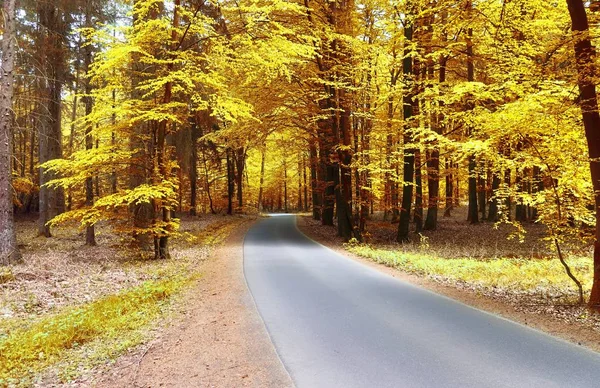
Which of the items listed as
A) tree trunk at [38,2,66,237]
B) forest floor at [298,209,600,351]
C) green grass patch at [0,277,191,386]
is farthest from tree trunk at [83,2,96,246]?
forest floor at [298,209,600,351]

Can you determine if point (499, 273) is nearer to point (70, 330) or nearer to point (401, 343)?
point (401, 343)

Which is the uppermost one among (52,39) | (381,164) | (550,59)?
(52,39)

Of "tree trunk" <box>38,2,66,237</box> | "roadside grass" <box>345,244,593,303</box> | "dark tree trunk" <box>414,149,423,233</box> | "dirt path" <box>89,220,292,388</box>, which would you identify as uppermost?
"tree trunk" <box>38,2,66,237</box>

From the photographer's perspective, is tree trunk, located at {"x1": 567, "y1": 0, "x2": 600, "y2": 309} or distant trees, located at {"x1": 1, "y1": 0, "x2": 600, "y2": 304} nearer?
tree trunk, located at {"x1": 567, "y1": 0, "x2": 600, "y2": 309}

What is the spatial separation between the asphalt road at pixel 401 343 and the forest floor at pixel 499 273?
0.58 meters

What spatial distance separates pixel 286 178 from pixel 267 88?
37796mm

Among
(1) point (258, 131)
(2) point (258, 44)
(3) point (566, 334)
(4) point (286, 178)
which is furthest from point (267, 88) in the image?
(4) point (286, 178)

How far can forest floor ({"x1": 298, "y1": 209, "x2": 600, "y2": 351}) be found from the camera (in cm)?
673

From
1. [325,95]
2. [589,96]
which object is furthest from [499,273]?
[325,95]

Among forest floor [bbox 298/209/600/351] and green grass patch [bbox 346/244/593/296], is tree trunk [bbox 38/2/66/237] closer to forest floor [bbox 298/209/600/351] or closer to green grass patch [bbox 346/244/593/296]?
forest floor [bbox 298/209/600/351]

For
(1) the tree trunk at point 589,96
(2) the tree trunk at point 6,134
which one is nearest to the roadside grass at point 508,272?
(1) the tree trunk at point 589,96

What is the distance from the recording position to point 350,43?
17.4m

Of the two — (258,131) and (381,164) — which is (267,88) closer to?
(258,131)

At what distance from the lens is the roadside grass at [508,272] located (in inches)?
360
